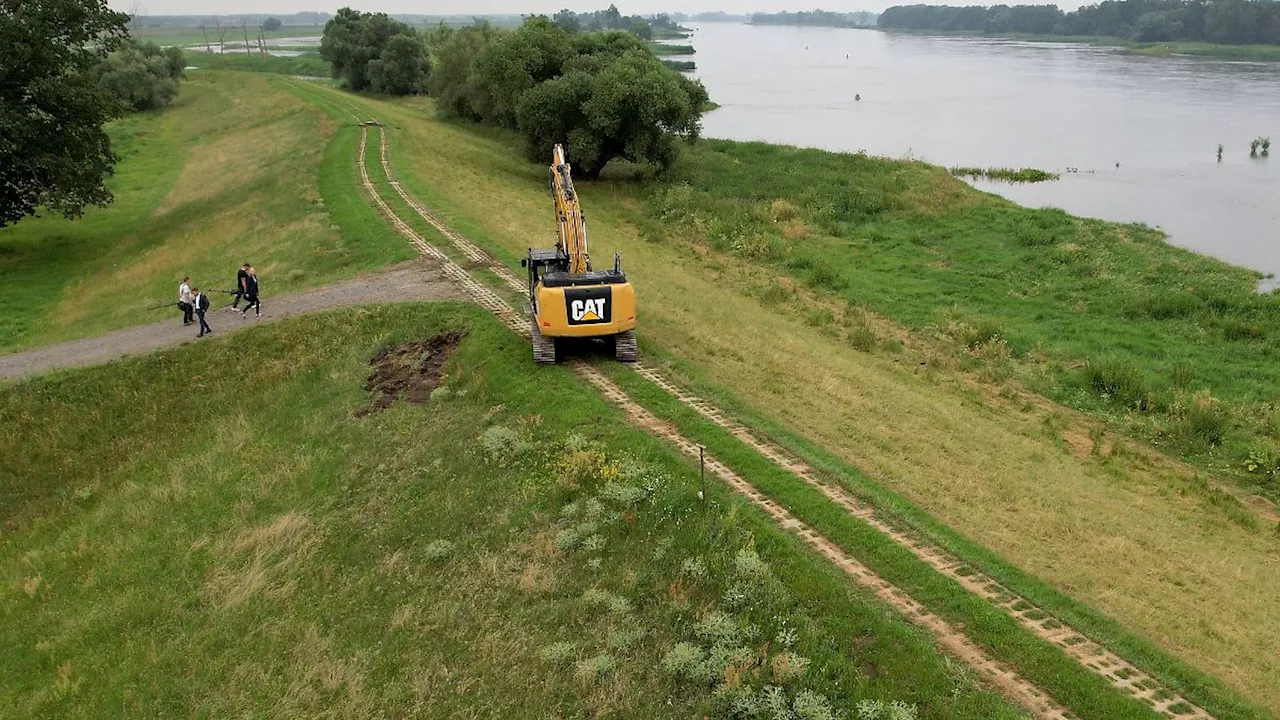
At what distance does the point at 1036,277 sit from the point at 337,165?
103 feet

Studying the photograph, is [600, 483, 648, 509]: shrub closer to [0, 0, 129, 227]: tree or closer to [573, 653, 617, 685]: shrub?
[573, 653, 617, 685]: shrub

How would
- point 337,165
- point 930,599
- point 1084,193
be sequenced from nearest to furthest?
point 930,599 < point 337,165 < point 1084,193

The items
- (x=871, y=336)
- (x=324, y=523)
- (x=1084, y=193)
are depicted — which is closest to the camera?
(x=324, y=523)

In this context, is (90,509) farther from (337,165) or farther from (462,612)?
(337,165)

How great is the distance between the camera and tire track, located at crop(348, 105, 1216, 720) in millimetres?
9516

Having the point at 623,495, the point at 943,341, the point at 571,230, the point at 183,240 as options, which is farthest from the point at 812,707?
the point at 183,240

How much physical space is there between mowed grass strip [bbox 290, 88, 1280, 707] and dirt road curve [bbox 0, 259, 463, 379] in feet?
10.5

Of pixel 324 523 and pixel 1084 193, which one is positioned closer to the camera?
pixel 324 523

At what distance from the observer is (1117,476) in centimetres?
1725

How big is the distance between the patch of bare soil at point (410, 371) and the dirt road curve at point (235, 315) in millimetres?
2725

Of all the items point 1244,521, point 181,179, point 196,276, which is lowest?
point 1244,521

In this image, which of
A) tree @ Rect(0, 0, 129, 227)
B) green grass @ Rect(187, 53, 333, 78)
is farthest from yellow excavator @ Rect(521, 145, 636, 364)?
green grass @ Rect(187, 53, 333, 78)

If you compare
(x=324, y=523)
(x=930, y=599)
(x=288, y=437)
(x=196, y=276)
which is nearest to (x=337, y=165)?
(x=196, y=276)

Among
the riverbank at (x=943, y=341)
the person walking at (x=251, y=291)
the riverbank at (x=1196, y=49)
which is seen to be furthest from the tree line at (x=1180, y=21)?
the person walking at (x=251, y=291)
